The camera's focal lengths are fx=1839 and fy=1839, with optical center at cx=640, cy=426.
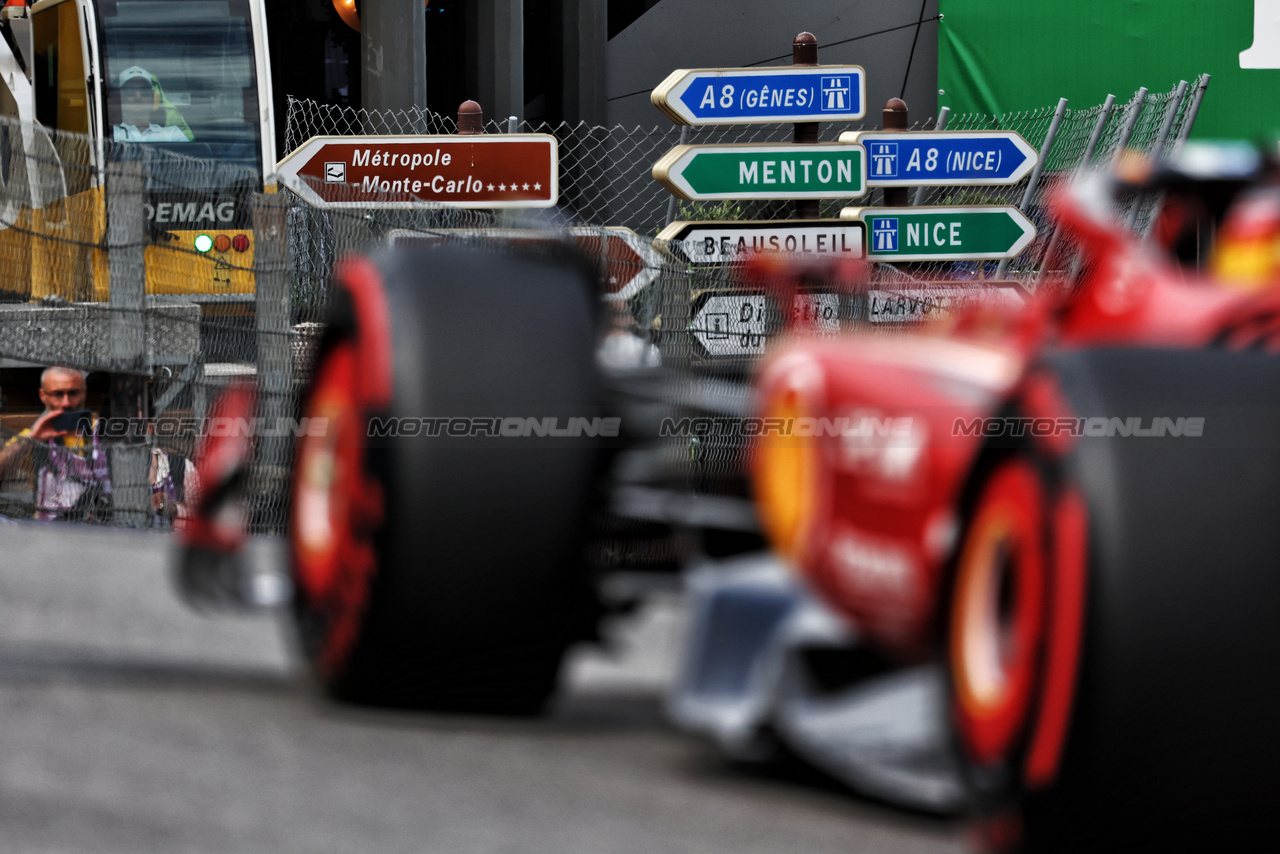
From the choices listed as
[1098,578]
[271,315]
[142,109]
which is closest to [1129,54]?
[142,109]

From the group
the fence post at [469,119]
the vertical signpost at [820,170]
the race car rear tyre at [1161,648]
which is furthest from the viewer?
the fence post at [469,119]

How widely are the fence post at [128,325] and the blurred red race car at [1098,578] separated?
527 centimetres

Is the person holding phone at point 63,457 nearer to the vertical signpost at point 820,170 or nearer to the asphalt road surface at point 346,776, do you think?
the vertical signpost at point 820,170

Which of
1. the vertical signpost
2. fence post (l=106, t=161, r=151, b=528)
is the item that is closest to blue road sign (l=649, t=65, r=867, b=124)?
the vertical signpost

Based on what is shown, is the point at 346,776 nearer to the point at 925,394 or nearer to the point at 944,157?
the point at 925,394

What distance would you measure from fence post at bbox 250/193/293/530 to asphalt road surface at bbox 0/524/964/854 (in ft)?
14.0

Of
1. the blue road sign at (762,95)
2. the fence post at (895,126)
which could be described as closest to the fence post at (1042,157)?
the fence post at (895,126)

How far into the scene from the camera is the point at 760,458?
1547 mm

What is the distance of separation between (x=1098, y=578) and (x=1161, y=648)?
5 centimetres

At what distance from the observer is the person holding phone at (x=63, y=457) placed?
629 centimetres

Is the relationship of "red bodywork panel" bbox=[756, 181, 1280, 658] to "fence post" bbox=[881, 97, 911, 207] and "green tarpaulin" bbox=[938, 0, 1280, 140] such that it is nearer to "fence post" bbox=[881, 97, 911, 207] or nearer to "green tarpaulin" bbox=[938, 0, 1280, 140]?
"fence post" bbox=[881, 97, 911, 207]

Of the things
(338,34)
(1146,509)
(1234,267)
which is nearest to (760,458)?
(1234,267)

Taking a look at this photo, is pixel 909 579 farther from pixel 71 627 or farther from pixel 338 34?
pixel 338 34

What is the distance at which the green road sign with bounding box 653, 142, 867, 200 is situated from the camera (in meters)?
8.72
